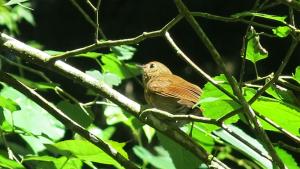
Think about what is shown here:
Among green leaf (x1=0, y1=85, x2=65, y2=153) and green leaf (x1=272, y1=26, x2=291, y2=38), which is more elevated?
green leaf (x1=0, y1=85, x2=65, y2=153)

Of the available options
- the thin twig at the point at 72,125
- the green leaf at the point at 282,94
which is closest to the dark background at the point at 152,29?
the thin twig at the point at 72,125

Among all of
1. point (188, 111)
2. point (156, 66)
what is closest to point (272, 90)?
point (188, 111)

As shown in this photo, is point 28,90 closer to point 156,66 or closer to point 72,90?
point 156,66

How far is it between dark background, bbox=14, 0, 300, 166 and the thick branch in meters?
4.25

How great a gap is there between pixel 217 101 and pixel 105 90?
461 millimetres

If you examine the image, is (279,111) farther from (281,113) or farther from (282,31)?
(282,31)

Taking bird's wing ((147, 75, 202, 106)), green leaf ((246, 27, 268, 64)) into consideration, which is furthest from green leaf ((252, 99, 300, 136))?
bird's wing ((147, 75, 202, 106))

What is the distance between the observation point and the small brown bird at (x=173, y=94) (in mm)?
2666

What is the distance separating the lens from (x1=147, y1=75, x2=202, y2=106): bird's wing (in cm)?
265

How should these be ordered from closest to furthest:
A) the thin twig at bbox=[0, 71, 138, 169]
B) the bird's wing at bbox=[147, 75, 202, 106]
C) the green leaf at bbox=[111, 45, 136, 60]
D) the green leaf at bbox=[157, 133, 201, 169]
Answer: the thin twig at bbox=[0, 71, 138, 169] → the green leaf at bbox=[157, 133, 201, 169] → the green leaf at bbox=[111, 45, 136, 60] → the bird's wing at bbox=[147, 75, 202, 106]

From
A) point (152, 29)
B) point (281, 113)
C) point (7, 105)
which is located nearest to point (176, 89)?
point (7, 105)

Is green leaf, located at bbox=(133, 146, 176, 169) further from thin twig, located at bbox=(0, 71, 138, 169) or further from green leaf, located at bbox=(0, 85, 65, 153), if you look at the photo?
thin twig, located at bbox=(0, 71, 138, 169)

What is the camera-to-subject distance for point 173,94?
9.30ft

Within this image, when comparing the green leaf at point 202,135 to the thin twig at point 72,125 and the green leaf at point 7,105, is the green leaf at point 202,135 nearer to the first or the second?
the thin twig at point 72,125
